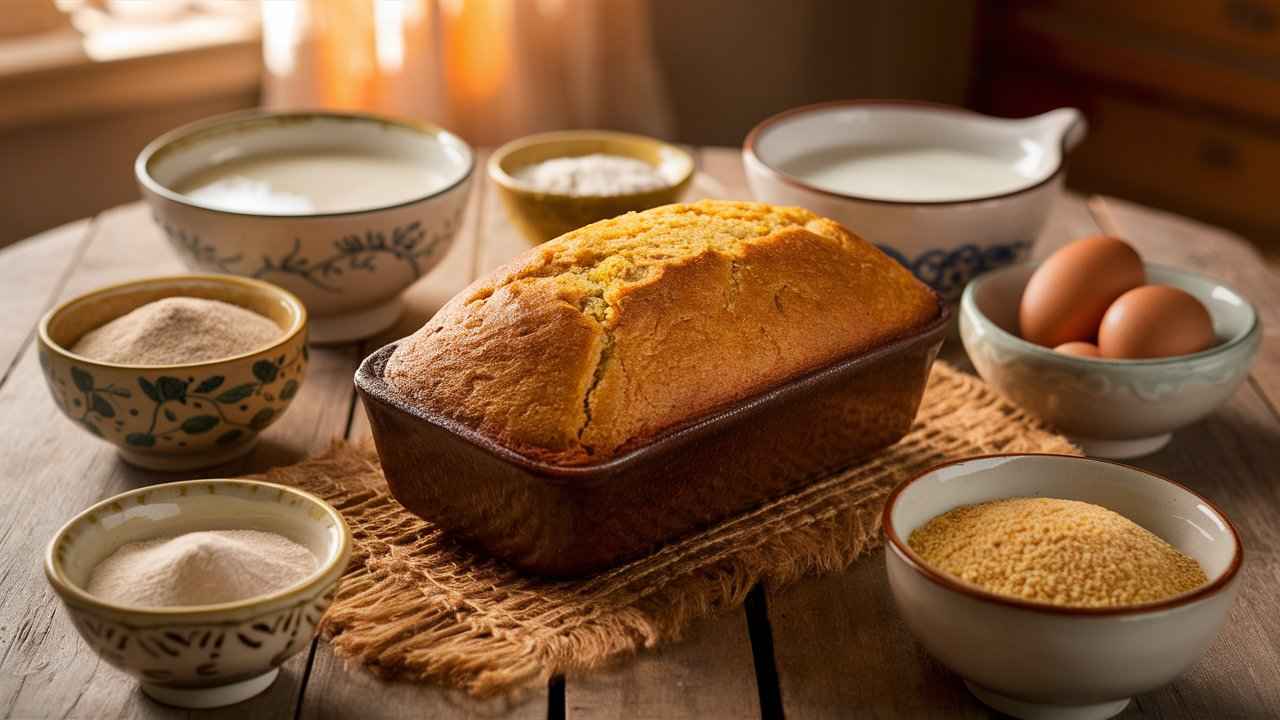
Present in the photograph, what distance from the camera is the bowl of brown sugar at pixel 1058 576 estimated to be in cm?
77

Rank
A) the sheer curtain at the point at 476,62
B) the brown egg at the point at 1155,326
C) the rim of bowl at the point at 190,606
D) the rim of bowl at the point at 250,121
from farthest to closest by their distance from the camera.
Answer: the sheer curtain at the point at 476,62 < the rim of bowl at the point at 250,121 < the brown egg at the point at 1155,326 < the rim of bowl at the point at 190,606

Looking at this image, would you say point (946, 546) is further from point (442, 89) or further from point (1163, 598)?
point (442, 89)

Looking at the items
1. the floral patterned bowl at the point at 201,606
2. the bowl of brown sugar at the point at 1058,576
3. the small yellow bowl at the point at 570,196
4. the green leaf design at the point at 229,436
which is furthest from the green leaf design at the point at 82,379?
the bowl of brown sugar at the point at 1058,576

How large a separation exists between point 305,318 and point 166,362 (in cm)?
12

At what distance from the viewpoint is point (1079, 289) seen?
1209 millimetres

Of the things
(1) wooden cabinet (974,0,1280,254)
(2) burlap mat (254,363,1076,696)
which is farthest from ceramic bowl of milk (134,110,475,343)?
(1) wooden cabinet (974,0,1280,254)

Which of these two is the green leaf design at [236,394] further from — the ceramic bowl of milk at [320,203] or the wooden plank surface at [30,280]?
the wooden plank surface at [30,280]

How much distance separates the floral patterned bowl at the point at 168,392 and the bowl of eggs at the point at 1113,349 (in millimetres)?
625

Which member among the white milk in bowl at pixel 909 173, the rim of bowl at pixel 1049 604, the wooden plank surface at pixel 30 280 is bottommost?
the wooden plank surface at pixel 30 280

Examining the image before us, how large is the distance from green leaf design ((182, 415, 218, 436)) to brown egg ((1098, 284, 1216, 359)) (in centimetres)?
77

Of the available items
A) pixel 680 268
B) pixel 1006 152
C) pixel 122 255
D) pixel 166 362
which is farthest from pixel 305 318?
pixel 1006 152

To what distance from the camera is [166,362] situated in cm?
108

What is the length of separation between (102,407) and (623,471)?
1.50 feet

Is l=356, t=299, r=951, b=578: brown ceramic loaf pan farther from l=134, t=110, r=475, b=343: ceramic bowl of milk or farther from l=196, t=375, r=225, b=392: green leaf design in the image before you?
l=134, t=110, r=475, b=343: ceramic bowl of milk
